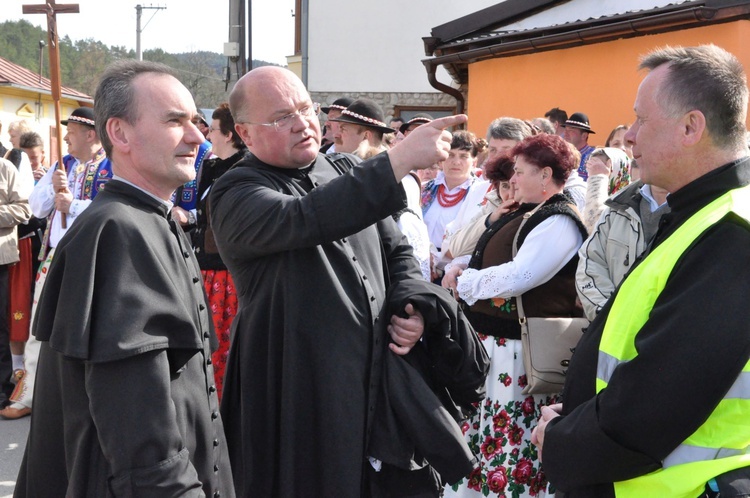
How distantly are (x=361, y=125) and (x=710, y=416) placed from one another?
4109 mm

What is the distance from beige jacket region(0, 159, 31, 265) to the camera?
6.63 meters

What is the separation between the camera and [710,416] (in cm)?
193

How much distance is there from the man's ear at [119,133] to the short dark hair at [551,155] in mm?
2444

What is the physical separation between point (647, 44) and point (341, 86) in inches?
432

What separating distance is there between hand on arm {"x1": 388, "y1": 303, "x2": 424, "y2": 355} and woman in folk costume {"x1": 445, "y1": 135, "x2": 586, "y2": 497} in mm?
1212

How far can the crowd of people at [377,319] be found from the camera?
1.91 meters

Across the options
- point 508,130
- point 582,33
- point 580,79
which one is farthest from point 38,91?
point 508,130

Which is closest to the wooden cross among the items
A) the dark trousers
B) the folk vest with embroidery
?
the folk vest with embroidery

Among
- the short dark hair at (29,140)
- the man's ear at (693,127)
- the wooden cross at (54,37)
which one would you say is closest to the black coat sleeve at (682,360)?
the man's ear at (693,127)

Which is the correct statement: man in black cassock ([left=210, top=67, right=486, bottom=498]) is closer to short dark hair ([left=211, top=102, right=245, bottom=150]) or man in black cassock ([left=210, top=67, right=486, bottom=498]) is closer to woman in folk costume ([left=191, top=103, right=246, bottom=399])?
woman in folk costume ([left=191, top=103, right=246, bottom=399])

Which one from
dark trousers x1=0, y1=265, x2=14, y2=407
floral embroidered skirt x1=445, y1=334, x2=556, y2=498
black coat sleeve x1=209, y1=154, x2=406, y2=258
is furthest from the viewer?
dark trousers x1=0, y1=265, x2=14, y2=407

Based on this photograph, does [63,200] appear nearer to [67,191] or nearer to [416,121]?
[67,191]

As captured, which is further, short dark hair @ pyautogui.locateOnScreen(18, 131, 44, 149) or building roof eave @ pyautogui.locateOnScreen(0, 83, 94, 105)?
building roof eave @ pyautogui.locateOnScreen(0, 83, 94, 105)

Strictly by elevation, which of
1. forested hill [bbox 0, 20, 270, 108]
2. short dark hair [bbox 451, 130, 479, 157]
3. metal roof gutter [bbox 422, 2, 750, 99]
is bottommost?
short dark hair [bbox 451, 130, 479, 157]
